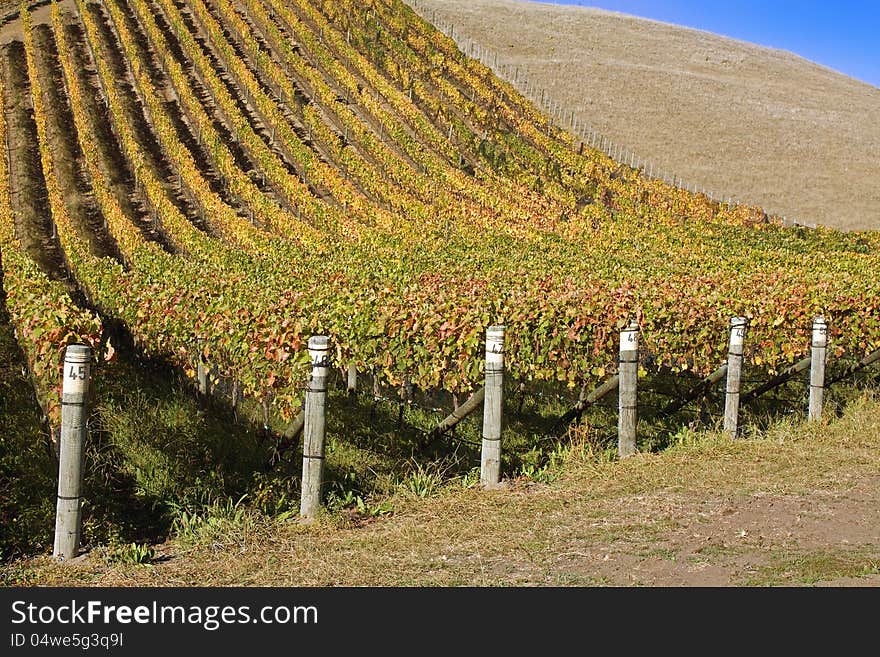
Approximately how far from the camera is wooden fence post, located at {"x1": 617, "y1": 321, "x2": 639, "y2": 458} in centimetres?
816

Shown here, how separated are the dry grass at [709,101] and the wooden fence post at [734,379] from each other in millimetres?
43375

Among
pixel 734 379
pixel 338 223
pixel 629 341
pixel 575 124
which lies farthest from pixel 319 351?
pixel 575 124

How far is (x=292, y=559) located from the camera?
19.0ft

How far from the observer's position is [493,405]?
24.1ft

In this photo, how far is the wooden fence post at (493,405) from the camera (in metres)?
7.32

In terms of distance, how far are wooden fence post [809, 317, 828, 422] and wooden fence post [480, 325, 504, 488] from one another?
434cm

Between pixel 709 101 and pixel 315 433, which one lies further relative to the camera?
pixel 709 101

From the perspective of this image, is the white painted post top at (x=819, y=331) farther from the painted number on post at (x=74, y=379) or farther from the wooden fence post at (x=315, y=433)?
the painted number on post at (x=74, y=379)

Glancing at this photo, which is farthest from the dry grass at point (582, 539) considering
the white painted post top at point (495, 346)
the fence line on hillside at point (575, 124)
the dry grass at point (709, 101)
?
the dry grass at point (709, 101)

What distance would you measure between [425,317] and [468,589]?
477 centimetres

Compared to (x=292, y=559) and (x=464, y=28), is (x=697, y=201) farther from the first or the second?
(x=464, y=28)

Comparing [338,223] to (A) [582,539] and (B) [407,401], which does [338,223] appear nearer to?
(B) [407,401]

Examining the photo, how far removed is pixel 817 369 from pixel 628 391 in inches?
119

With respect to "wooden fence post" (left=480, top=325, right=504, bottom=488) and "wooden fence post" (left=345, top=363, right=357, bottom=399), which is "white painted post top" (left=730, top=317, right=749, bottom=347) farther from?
"wooden fence post" (left=345, top=363, right=357, bottom=399)
